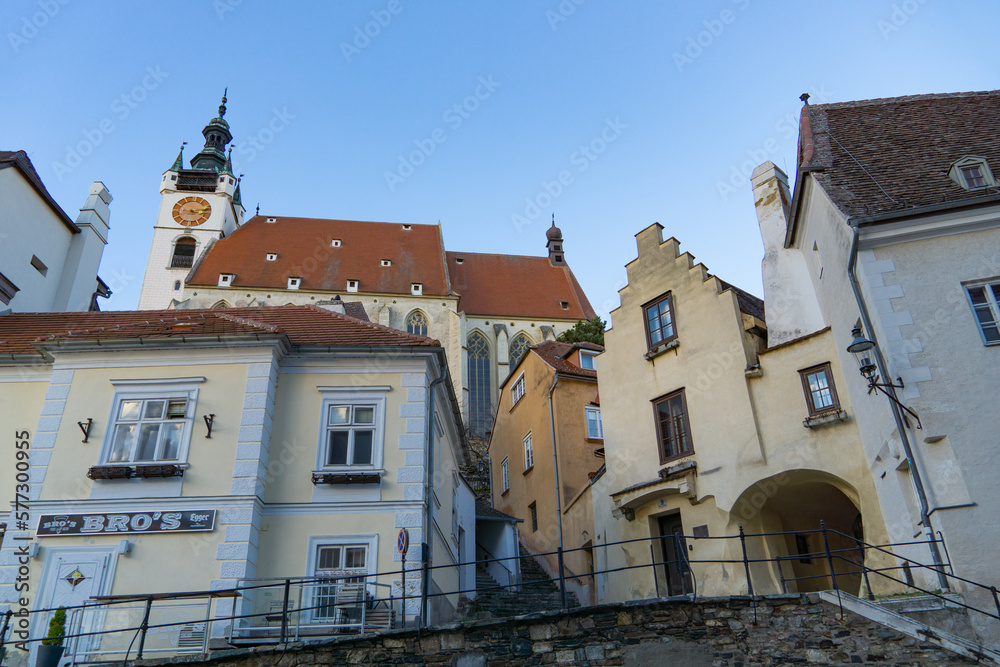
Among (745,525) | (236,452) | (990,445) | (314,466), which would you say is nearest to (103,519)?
(236,452)

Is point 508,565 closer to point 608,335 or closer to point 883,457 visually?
point 608,335

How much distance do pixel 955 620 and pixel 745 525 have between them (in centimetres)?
595

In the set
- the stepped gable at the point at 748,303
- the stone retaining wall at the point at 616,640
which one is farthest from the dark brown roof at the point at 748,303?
the stone retaining wall at the point at 616,640

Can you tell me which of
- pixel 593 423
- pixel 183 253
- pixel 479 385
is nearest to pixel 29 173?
pixel 593 423

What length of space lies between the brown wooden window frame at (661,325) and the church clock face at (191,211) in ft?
150

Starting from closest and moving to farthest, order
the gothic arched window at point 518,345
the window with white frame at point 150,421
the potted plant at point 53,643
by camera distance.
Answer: the potted plant at point 53,643 → the window with white frame at point 150,421 → the gothic arched window at point 518,345

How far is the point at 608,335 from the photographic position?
63.4 feet

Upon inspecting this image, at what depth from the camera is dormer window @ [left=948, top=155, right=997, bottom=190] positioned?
12.3 m

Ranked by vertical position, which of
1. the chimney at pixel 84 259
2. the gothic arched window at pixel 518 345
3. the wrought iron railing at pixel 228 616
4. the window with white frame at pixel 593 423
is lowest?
the wrought iron railing at pixel 228 616

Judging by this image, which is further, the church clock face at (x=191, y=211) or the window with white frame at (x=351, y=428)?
the church clock face at (x=191, y=211)

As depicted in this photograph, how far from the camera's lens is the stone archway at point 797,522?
15031 mm

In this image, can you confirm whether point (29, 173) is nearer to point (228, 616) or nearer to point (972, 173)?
point (228, 616)

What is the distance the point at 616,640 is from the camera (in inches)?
368

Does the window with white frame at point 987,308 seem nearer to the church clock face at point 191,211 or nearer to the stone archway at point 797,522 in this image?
the stone archway at point 797,522
